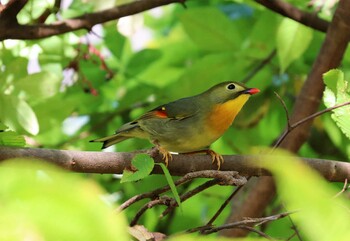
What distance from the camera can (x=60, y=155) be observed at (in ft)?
5.62

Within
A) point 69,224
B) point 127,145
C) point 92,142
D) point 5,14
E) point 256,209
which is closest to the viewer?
point 69,224

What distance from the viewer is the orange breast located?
2.99 metres

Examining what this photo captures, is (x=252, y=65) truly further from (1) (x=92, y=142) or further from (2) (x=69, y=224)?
(2) (x=69, y=224)

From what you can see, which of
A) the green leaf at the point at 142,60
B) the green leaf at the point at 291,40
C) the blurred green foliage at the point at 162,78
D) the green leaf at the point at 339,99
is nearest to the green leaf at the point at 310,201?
the green leaf at the point at 339,99

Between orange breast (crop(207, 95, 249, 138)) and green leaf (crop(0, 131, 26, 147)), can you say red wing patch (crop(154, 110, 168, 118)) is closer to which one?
orange breast (crop(207, 95, 249, 138))

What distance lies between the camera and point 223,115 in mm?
3100

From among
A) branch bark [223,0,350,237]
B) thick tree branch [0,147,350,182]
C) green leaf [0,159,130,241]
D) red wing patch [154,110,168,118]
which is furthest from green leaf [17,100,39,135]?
green leaf [0,159,130,241]

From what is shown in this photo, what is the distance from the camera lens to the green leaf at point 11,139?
1694 millimetres

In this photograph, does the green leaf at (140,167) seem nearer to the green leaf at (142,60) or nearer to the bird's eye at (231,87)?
the bird's eye at (231,87)

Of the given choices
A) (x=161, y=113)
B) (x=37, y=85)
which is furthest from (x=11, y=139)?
(x=161, y=113)

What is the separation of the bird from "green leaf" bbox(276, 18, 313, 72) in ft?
0.86

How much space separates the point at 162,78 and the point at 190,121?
1.00m

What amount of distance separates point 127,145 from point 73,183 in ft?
10.1

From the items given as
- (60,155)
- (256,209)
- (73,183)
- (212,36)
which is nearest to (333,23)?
(212,36)
